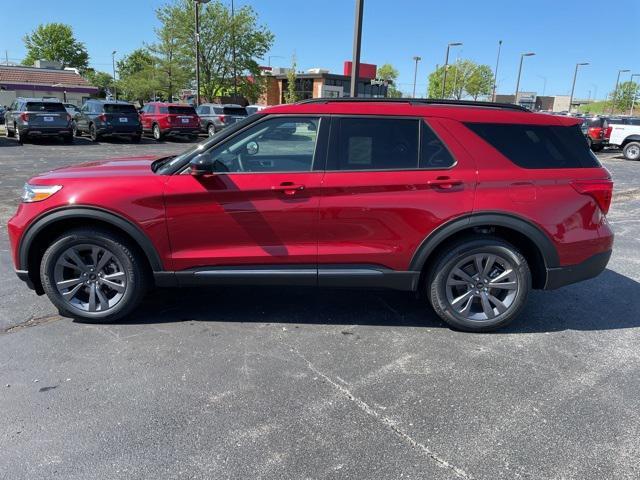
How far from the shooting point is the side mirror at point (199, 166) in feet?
11.7

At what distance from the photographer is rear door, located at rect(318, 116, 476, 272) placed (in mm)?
3717

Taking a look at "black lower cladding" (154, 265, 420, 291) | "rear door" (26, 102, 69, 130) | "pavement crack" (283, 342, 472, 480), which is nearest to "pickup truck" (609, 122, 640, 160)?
"black lower cladding" (154, 265, 420, 291)

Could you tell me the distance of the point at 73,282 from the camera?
3.95m

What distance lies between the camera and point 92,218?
3744mm

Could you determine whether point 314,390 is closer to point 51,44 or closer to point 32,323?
point 32,323

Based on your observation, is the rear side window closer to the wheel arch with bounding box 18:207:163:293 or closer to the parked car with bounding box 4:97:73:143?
the wheel arch with bounding box 18:207:163:293

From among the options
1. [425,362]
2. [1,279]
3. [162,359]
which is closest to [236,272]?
[162,359]

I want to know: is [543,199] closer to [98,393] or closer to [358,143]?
[358,143]

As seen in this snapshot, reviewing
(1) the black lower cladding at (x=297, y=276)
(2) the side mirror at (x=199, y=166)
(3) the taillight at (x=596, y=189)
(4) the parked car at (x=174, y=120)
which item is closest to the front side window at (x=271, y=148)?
(2) the side mirror at (x=199, y=166)

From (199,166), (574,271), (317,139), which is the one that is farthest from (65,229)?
(574,271)

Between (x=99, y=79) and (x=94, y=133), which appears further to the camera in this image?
(x=99, y=79)

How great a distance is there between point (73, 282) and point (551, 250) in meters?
3.74

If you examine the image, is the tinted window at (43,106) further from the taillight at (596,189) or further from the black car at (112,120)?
the taillight at (596,189)

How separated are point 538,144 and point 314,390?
99.4 inches
